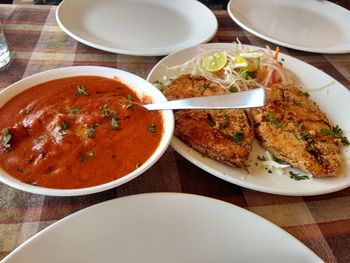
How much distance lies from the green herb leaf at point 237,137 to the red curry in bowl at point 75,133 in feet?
1.21

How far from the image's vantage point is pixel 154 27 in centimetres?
254

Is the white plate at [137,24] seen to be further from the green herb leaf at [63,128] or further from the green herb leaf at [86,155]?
the green herb leaf at [86,155]

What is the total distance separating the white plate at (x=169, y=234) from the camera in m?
1.11

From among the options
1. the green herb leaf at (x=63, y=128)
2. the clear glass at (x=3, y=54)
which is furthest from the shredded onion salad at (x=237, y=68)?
the clear glass at (x=3, y=54)

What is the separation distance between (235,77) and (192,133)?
2.53ft

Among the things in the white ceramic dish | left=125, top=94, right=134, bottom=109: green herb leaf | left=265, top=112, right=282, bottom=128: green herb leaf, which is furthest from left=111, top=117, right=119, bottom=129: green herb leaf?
left=265, top=112, right=282, bottom=128: green herb leaf

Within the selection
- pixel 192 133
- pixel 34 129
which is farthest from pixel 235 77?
pixel 34 129

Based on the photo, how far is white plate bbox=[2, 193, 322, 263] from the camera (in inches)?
43.8

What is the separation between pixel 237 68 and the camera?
2.18m

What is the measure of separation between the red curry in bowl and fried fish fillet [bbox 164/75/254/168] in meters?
0.17

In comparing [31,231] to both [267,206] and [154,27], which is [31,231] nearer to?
[267,206]

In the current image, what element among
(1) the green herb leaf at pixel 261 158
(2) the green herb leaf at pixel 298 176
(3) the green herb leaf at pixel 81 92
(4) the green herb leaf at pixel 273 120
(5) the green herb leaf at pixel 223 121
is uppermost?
(3) the green herb leaf at pixel 81 92

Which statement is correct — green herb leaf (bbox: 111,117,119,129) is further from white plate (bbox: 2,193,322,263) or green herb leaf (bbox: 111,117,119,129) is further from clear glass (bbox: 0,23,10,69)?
clear glass (bbox: 0,23,10,69)

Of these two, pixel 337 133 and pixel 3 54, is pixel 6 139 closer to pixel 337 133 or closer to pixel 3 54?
pixel 3 54
